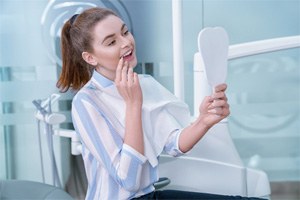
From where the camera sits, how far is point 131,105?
2.79ft

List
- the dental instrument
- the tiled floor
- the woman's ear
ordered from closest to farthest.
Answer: the woman's ear, the dental instrument, the tiled floor

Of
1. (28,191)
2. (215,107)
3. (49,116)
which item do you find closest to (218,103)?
(215,107)

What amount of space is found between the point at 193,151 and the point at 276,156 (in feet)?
2.76

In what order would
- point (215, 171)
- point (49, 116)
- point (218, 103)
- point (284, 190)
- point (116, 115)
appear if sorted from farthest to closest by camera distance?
1. point (284, 190)
2. point (49, 116)
3. point (215, 171)
4. point (116, 115)
5. point (218, 103)

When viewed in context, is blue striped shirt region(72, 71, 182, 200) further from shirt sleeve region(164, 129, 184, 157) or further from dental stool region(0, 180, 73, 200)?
dental stool region(0, 180, 73, 200)

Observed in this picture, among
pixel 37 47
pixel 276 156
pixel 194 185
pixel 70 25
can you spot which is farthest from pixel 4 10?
pixel 276 156

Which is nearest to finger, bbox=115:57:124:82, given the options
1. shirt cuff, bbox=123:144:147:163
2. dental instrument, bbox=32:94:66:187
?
shirt cuff, bbox=123:144:147:163

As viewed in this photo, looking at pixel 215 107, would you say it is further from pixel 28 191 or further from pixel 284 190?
pixel 284 190

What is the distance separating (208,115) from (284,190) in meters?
1.16

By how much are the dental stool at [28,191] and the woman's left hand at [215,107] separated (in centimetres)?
42

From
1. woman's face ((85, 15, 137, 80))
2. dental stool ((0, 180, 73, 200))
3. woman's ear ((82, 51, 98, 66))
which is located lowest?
dental stool ((0, 180, 73, 200))

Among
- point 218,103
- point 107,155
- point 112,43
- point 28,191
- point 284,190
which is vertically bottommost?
point 284,190

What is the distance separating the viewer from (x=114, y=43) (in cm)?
90

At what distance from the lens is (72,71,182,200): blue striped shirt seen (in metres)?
0.84
